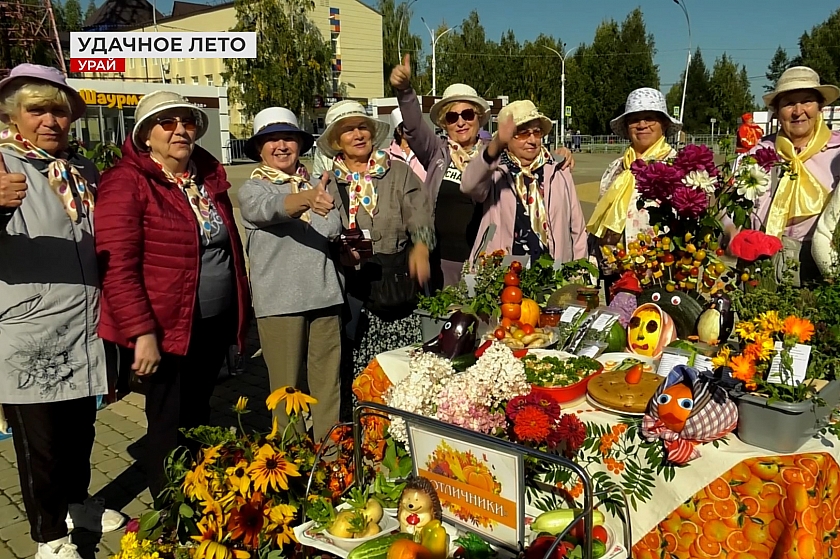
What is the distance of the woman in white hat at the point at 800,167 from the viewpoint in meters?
2.79

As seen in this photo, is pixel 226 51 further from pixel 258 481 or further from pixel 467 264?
pixel 258 481

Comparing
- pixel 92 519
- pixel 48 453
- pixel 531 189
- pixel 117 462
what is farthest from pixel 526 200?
pixel 117 462

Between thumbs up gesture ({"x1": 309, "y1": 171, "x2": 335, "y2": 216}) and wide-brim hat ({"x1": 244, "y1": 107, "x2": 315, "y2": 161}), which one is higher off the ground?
wide-brim hat ({"x1": 244, "y1": 107, "x2": 315, "y2": 161})

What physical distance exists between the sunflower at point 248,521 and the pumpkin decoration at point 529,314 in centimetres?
117

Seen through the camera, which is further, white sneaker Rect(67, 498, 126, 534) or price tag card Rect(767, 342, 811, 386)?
white sneaker Rect(67, 498, 126, 534)

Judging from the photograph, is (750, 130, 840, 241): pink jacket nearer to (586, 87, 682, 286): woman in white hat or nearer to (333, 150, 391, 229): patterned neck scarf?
(586, 87, 682, 286): woman in white hat

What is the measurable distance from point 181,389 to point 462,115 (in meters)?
2.03

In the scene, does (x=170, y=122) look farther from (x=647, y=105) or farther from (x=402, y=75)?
(x=647, y=105)

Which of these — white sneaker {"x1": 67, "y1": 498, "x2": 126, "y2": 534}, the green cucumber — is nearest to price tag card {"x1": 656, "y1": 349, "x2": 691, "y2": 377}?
the green cucumber

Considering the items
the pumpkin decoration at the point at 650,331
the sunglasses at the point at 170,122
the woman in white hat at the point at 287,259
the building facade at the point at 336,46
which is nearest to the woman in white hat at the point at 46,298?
the sunglasses at the point at 170,122

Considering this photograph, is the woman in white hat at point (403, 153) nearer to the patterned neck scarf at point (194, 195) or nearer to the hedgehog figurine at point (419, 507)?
the patterned neck scarf at point (194, 195)

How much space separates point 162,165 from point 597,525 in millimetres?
2035

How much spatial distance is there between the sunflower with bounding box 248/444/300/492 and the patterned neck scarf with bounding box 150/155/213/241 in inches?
44.1

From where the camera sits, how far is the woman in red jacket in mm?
2469
